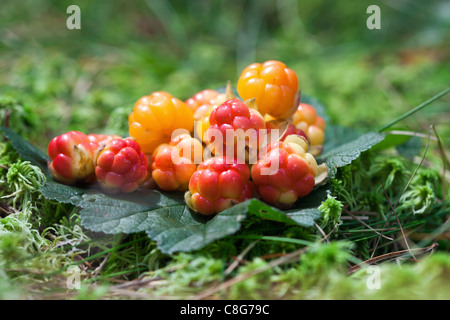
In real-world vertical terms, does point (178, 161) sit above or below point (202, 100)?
below

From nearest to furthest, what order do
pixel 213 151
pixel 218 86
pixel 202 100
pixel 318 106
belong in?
1. pixel 213 151
2. pixel 202 100
3. pixel 318 106
4. pixel 218 86

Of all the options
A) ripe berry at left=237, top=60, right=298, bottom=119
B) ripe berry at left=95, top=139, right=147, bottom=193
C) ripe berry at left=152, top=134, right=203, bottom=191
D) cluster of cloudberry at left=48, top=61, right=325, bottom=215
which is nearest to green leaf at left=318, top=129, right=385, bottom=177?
cluster of cloudberry at left=48, top=61, right=325, bottom=215

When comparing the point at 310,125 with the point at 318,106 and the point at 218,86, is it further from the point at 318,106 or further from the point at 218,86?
the point at 218,86

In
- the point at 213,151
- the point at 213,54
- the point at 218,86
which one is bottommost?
the point at 213,151

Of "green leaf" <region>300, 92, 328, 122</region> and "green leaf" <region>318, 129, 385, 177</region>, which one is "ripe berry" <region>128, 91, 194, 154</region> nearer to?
"green leaf" <region>318, 129, 385, 177</region>

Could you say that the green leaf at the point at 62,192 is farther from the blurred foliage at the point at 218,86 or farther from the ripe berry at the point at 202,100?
the ripe berry at the point at 202,100

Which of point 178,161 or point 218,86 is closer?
point 178,161

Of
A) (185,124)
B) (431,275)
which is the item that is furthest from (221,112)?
(431,275)

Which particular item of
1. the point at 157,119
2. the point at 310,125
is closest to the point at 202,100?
the point at 157,119
